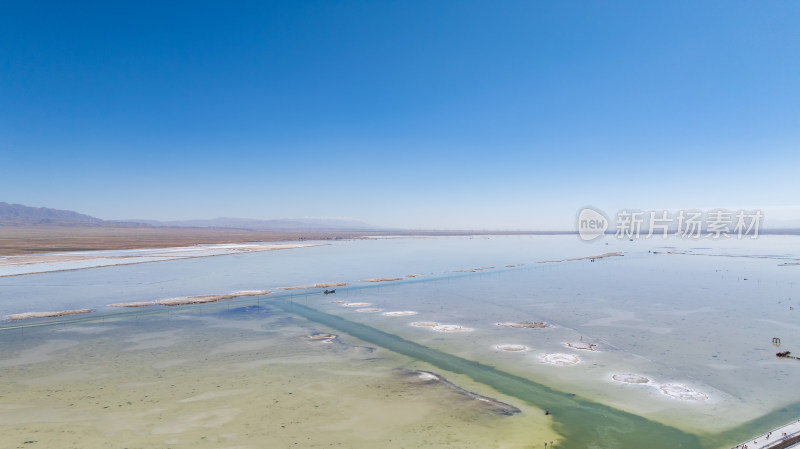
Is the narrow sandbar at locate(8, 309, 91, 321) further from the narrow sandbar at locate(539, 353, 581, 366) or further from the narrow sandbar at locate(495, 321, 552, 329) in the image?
the narrow sandbar at locate(539, 353, 581, 366)

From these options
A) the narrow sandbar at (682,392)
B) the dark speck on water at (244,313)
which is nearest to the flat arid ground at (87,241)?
the dark speck on water at (244,313)

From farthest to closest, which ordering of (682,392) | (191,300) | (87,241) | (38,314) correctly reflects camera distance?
1. (87,241)
2. (191,300)
3. (38,314)
4. (682,392)

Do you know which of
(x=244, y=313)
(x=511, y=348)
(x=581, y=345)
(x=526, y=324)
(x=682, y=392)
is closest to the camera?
(x=682, y=392)

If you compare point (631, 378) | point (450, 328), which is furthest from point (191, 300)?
point (631, 378)

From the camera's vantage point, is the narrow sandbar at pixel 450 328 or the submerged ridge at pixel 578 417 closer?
the submerged ridge at pixel 578 417

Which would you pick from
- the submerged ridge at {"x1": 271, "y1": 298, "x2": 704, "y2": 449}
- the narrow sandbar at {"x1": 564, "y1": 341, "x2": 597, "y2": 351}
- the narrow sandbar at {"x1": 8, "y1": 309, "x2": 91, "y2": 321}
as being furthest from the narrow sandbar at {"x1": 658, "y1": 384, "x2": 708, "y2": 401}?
the narrow sandbar at {"x1": 8, "y1": 309, "x2": 91, "y2": 321}

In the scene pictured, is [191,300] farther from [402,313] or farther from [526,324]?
[526,324]

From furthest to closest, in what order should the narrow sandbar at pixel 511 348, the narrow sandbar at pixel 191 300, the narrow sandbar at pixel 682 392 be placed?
1. the narrow sandbar at pixel 191 300
2. the narrow sandbar at pixel 511 348
3. the narrow sandbar at pixel 682 392

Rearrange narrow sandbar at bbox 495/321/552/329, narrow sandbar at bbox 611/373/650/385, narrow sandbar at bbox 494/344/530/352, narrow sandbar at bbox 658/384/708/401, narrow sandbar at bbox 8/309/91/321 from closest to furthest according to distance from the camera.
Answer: narrow sandbar at bbox 658/384/708/401 → narrow sandbar at bbox 611/373/650/385 → narrow sandbar at bbox 494/344/530/352 → narrow sandbar at bbox 495/321/552/329 → narrow sandbar at bbox 8/309/91/321

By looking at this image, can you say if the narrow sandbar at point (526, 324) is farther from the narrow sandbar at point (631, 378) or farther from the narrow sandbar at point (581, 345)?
the narrow sandbar at point (631, 378)

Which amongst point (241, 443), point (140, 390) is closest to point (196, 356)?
point (140, 390)

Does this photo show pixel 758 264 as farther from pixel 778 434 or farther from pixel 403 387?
pixel 403 387
